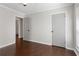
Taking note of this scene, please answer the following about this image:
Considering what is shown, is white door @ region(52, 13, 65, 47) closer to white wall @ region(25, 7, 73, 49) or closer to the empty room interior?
the empty room interior

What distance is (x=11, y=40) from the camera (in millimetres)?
4441

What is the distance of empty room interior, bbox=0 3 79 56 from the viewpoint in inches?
128

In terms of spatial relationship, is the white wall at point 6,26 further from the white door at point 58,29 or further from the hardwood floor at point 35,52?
the white door at point 58,29

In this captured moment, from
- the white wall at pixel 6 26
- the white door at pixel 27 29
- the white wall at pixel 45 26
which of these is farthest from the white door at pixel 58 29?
the white wall at pixel 6 26

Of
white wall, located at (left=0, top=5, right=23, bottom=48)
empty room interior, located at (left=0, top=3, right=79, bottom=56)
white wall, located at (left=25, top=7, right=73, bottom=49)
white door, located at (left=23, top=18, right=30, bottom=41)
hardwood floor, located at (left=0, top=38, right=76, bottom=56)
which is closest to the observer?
hardwood floor, located at (left=0, top=38, right=76, bottom=56)

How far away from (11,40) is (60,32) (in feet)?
9.87

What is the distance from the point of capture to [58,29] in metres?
3.94

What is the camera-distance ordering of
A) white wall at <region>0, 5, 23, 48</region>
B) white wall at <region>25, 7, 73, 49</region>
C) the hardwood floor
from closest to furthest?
1. the hardwood floor
2. white wall at <region>25, 7, 73, 49</region>
3. white wall at <region>0, 5, 23, 48</region>

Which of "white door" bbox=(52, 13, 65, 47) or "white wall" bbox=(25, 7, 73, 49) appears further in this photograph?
"white door" bbox=(52, 13, 65, 47)

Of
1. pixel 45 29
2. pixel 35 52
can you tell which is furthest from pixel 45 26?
pixel 35 52

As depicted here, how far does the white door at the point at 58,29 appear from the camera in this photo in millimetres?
3775

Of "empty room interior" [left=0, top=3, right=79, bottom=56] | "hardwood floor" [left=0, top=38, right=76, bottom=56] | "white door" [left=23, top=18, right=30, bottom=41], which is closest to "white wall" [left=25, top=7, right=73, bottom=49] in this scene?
"empty room interior" [left=0, top=3, right=79, bottom=56]

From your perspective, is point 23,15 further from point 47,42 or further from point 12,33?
point 47,42

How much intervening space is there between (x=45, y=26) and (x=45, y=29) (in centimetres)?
19
